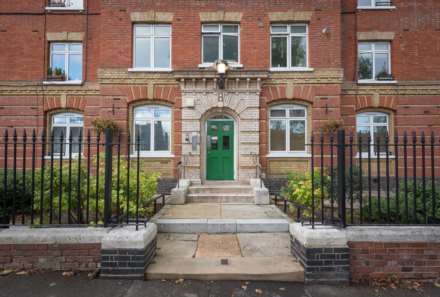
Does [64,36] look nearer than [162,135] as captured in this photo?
No

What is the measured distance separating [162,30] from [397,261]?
36.4ft

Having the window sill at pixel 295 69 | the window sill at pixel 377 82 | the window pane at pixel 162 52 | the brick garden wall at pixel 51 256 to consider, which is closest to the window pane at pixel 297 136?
the window sill at pixel 295 69

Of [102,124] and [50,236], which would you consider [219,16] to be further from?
[50,236]

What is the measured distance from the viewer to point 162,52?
11844 millimetres

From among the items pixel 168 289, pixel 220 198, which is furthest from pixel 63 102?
pixel 168 289

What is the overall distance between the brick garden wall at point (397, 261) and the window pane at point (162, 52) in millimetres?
9979

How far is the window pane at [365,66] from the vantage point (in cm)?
1262

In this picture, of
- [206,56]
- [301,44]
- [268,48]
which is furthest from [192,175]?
[301,44]

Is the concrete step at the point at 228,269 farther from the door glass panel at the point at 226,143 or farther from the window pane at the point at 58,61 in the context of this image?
the window pane at the point at 58,61

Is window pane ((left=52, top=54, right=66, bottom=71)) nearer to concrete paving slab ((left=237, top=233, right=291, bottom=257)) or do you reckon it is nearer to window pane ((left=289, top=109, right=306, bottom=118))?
window pane ((left=289, top=109, right=306, bottom=118))

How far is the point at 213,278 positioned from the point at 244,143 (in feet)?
24.5

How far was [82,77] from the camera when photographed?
12430mm

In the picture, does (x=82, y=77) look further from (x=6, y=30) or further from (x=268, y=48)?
(x=268, y=48)

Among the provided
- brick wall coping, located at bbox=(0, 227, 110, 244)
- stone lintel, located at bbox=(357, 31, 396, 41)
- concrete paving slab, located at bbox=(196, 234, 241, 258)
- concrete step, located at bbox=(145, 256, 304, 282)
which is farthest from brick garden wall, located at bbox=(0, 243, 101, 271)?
stone lintel, located at bbox=(357, 31, 396, 41)
